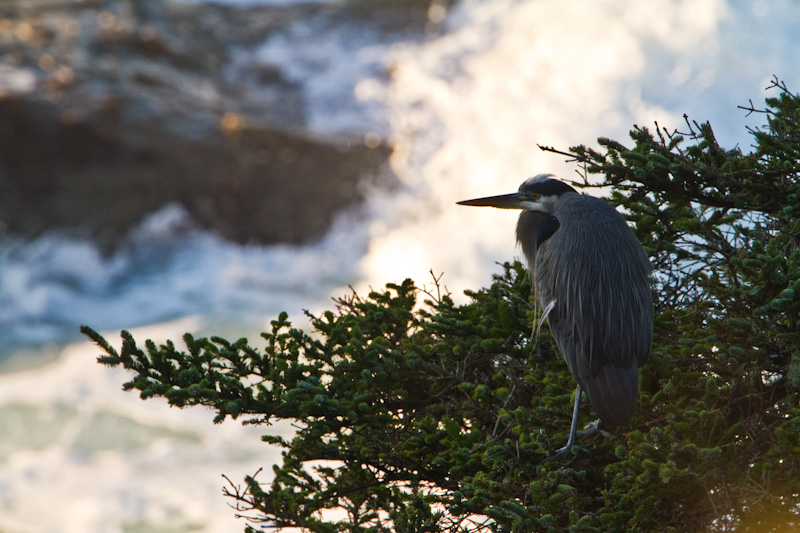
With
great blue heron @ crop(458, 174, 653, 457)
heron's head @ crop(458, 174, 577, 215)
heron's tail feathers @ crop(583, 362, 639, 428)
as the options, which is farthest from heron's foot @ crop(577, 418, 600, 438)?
heron's head @ crop(458, 174, 577, 215)

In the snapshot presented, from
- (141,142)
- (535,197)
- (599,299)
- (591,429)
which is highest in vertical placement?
(141,142)

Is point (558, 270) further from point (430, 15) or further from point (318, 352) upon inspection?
point (430, 15)

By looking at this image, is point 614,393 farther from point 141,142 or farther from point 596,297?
point 141,142

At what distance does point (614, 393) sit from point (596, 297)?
63cm

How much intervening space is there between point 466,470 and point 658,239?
68.0 inches

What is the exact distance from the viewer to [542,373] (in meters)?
4.35

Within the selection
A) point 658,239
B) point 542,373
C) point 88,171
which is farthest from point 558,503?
point 88,171

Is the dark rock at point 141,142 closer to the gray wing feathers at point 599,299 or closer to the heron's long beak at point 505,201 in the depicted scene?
the heron's long beak at point 505,201

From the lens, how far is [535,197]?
4.84 m

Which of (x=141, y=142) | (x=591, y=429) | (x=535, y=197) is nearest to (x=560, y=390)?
(x=591, y=429)

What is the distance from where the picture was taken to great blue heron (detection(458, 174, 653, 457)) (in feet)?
11.8

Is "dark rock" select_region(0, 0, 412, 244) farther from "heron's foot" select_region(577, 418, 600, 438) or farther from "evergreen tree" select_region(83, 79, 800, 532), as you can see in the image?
"heron's foot" select_region(577, 418, 600, 438)

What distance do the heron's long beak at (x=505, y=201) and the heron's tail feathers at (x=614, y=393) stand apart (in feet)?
5.10

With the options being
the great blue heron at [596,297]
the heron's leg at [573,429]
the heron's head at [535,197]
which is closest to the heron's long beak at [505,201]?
the heron's head at [535,197]
